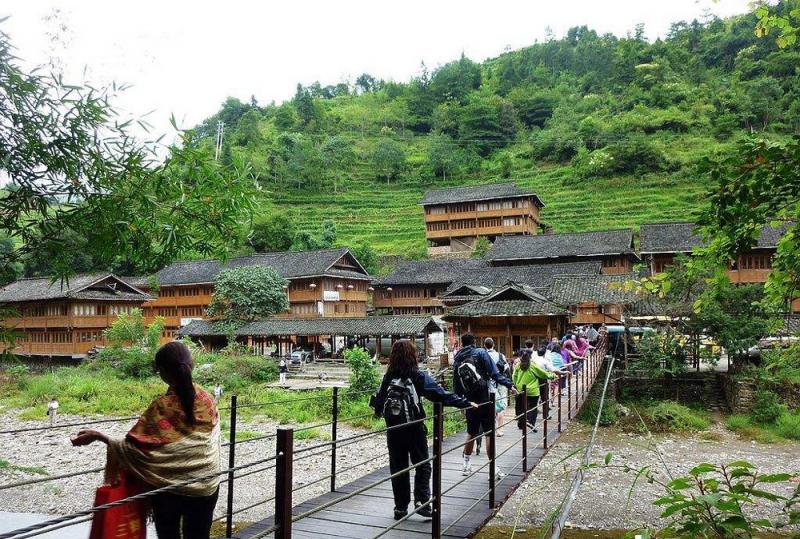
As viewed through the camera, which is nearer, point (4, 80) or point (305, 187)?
point (4, 80)

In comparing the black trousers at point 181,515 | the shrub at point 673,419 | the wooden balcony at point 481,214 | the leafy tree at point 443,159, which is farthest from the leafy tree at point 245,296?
the leafy tree at point 443,159

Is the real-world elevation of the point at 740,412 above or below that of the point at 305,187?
below

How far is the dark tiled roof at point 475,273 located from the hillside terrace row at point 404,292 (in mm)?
64

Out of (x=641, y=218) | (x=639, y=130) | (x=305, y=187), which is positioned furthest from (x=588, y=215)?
(x=305, y=187)

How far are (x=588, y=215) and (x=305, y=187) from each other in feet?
102

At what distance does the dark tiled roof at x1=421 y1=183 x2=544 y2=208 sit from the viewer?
43938 mm

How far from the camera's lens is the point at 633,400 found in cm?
1997

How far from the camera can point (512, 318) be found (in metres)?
19.6

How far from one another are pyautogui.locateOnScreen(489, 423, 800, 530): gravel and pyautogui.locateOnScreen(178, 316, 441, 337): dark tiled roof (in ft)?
35.4

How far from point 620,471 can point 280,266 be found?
30265 millimetres

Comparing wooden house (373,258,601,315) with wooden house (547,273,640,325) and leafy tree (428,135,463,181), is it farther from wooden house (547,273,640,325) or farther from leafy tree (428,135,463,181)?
leafy tree (428,135,463,181)

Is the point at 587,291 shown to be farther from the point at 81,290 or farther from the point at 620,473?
the point at 81,290

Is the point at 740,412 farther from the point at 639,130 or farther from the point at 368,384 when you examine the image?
the point at 639,130

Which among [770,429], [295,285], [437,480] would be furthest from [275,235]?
[437,480]
